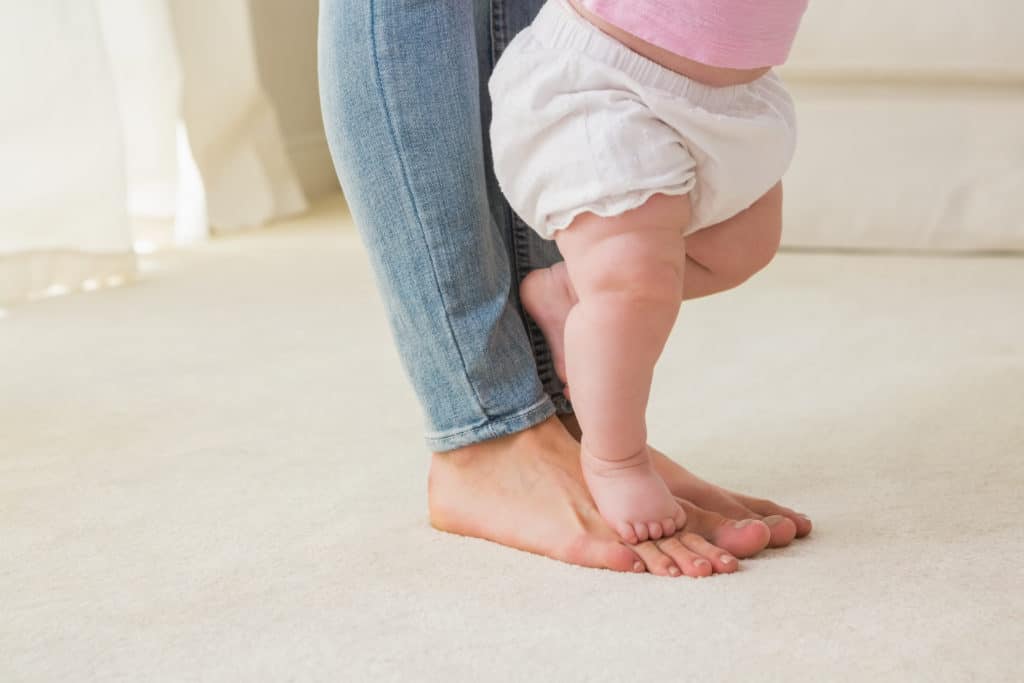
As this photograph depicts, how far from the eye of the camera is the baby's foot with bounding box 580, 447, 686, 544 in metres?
0.85

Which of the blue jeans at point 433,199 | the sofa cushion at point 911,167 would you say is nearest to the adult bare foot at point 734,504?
the blue jeans at point 433,199

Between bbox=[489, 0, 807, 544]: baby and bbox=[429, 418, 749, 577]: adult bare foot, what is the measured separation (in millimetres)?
20

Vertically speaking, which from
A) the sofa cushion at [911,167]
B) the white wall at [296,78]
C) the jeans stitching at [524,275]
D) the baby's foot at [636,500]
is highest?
the jeans stitching at [524,275]

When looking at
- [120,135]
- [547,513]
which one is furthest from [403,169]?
[120,135]

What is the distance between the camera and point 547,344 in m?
0.97

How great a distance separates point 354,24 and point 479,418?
0.29 m

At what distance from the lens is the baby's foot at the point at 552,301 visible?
37.0 inches

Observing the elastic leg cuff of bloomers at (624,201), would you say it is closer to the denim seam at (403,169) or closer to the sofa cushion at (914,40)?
the denim seam at (403,169)

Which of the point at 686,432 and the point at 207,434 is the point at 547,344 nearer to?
the point at 686,432

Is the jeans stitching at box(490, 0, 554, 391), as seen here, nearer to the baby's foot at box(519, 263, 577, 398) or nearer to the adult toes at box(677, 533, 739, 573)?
the baby's foot at box(519, 263, 577, 398)

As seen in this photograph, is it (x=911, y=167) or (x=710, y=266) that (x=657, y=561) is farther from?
(x=911, y=167)

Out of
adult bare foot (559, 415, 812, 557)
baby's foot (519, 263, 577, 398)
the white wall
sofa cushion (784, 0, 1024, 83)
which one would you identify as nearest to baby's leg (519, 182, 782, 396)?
baby's foot (519, 263, 577, 398)

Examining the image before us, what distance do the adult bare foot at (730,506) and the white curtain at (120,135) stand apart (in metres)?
1.27

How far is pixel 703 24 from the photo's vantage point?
797mm
